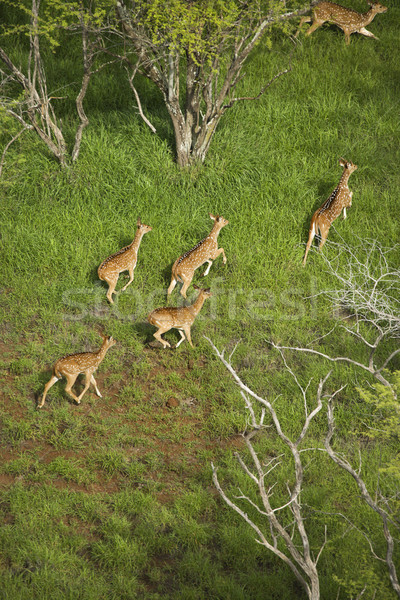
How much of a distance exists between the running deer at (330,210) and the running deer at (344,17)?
155 inches

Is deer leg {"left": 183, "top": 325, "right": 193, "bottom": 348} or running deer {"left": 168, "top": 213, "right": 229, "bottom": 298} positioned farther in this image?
running deer {"left": 168, "top": 213, "right": 229, "bottom": 298}

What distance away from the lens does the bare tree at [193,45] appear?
9.20 metres

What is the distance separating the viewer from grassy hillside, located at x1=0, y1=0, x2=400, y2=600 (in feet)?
20.7

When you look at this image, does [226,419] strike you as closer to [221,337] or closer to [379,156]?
[221,337]

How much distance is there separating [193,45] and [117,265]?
3.26 meters

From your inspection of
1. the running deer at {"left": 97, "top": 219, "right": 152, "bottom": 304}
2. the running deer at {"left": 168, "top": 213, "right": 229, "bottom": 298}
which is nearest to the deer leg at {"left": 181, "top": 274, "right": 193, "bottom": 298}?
the running deer at {"left": 168, "top": 213, "right": 229, "bottom": 298}

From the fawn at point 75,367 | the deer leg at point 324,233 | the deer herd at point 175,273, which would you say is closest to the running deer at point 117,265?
the deer herd at point 175,273

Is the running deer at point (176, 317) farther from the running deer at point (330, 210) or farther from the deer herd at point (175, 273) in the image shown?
the running deer at point (330, 210)

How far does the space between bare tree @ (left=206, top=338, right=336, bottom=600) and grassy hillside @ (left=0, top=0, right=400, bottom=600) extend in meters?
0.19

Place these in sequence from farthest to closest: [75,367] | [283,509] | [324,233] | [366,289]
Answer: [324,233]
[366,289]
[75,367]
[283,509]

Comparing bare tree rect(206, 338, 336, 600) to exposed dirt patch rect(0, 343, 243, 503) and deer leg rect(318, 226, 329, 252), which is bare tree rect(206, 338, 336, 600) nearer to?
exposed dirt patch rect(0, 343, 243, 503)

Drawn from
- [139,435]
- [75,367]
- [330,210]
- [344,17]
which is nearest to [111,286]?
[75,367]

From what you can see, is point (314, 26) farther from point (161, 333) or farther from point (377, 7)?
point (161, 333)

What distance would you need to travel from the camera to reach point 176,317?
8109 mm
